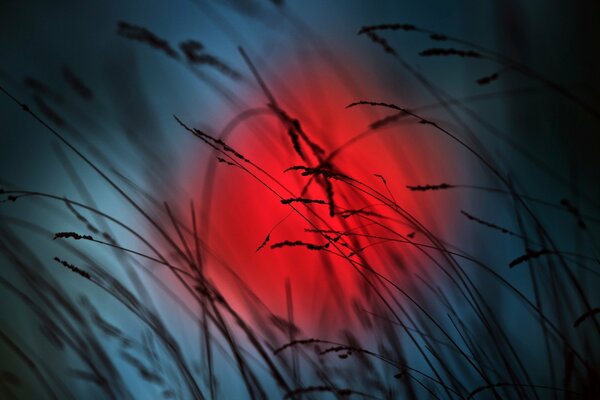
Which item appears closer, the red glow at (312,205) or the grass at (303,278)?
the grass at (303,278)

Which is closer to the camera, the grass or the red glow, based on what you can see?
the grass

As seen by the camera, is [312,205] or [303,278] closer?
[312,205]

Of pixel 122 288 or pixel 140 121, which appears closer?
pixel 122 288

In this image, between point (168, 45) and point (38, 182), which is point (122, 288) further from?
point (38, 182)

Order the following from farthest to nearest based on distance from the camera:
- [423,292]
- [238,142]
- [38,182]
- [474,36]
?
[38,182], [474,36], [238,142], [423,292]

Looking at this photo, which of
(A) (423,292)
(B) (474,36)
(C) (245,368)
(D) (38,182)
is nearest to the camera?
(C) (245,368)

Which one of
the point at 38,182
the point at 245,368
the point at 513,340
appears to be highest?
the point at 38,182

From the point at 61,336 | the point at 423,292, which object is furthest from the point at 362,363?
the point at 61,336

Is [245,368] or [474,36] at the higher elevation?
[474,36]

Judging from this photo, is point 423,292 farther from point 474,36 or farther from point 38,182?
point 38,182
